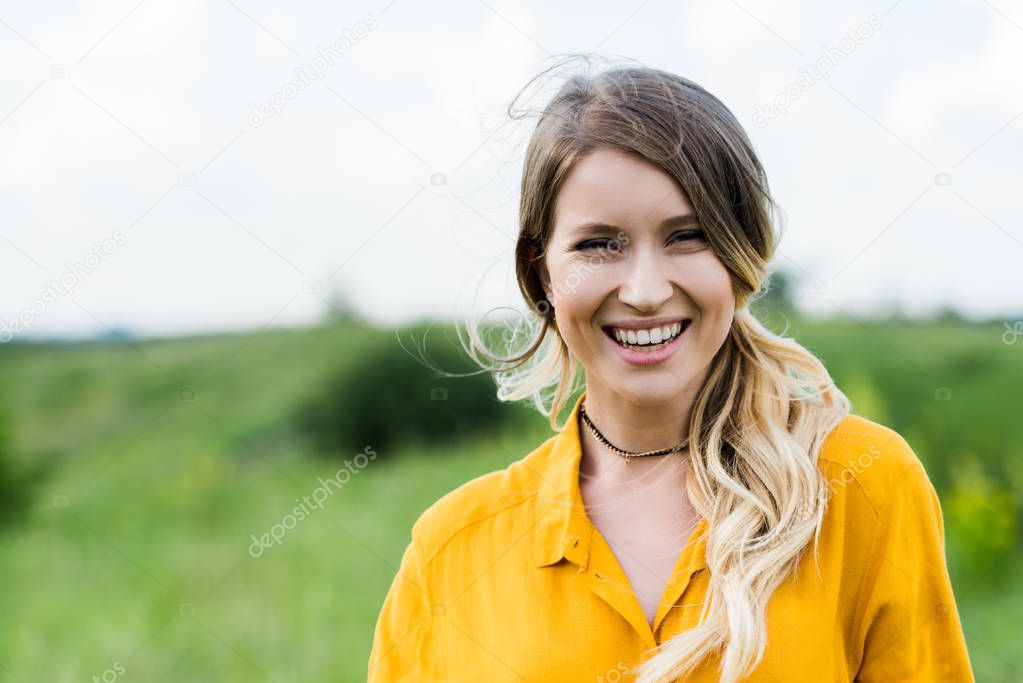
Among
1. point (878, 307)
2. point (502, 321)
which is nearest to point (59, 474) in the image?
point (878, 307)

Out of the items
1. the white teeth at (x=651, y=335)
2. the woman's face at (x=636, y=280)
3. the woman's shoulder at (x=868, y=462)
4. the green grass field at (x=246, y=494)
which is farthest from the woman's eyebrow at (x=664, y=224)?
the green grass field at (x=246, y=494)

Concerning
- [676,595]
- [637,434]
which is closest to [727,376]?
[637,434]

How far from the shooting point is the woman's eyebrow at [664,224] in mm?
1888

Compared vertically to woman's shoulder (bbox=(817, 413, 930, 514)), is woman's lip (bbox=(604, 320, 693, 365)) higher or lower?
higher

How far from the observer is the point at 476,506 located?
7.04ft

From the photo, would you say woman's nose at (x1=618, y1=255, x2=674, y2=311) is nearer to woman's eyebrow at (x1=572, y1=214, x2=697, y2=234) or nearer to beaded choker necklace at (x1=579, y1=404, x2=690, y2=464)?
woman's eyebrow at (x1=572, y1=214, x2=697, y2=234)

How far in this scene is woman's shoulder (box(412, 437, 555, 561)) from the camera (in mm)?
2129

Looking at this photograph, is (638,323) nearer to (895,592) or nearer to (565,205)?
(565,205)

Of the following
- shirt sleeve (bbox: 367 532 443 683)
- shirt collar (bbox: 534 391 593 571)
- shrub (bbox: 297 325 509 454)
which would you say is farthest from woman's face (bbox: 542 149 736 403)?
shrub (bbox: 297 325 509 454)

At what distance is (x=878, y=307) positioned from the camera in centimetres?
766

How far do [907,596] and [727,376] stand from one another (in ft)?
1.87

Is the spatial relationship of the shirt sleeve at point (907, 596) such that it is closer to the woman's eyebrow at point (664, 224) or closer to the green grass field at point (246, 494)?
the woman's eyebrow at point (664, 224)

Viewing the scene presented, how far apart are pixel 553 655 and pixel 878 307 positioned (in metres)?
6.45
